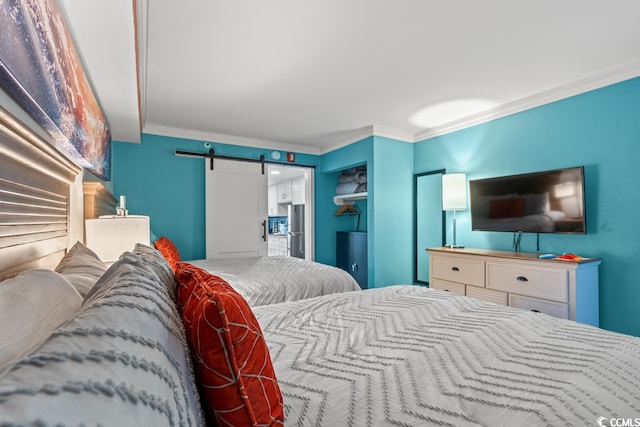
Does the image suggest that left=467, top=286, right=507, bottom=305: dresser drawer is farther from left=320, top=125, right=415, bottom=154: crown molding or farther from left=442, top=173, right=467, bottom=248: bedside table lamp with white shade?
left=320, top=125, right=415, bottom=154: crown molding

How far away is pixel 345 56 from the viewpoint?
2.31 meters

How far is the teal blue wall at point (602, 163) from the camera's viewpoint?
8.13 ft

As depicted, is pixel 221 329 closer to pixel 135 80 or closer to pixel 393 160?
pixel 135 80

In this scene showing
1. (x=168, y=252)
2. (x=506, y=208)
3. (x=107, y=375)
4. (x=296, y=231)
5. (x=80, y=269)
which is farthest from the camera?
(x=296, y=231)

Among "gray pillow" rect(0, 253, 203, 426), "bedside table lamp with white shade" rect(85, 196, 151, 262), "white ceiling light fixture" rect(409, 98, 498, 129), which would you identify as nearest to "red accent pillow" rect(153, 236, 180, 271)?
"bedside table lamp with white shade" rect(85, 196, 151, 262)

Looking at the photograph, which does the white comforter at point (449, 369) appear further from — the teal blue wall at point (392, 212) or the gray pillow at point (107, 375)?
the teal blue wall at point (392, 212)

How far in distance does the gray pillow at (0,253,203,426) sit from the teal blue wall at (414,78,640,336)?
334 cm

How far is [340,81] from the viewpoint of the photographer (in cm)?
272

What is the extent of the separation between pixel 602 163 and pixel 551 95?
0.77 m

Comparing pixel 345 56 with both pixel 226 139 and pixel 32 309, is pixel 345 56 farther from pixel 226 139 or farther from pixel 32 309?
pixel 226 139

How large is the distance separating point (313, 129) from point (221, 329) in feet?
12.2

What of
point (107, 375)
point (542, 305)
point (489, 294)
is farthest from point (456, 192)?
point (107, 375)

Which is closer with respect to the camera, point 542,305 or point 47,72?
point 47,72

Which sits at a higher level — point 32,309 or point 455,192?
point 455,192
